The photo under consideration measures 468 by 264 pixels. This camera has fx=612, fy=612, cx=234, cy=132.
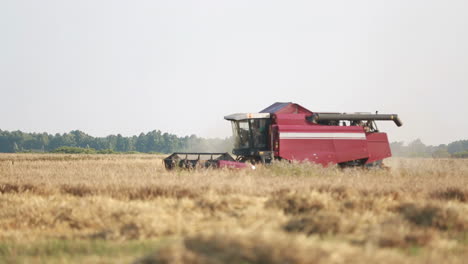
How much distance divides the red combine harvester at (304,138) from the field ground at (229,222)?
7.46 m

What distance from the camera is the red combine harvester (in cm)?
2338

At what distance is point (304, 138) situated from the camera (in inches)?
934

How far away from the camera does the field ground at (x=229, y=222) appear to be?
6.83 m

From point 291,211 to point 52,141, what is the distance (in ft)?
454

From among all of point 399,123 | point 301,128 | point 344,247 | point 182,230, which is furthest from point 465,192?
point 399,123

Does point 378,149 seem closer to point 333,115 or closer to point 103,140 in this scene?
point 333,115

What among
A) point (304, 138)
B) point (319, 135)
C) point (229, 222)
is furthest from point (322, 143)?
point (229, 222)

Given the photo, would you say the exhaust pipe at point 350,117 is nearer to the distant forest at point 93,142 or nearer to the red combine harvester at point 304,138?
the red combine harvester at point 304,138

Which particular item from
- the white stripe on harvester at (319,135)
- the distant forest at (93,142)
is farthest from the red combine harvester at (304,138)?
the distant forest at (93,142)

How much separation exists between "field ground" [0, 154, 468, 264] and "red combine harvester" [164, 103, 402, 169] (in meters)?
7.46

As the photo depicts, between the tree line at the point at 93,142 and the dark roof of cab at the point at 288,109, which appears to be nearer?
the dark roof of cab at the point at 288,109

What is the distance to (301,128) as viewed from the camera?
23.8 m

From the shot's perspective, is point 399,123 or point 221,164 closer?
point 221,164

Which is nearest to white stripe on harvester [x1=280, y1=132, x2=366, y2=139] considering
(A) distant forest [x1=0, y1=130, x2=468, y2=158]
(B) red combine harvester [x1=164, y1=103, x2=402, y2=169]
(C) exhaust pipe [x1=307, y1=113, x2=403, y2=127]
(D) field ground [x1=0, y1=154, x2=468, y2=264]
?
(B) red combine harvester [x1=164, y1=103, x2=402, y2=169]
